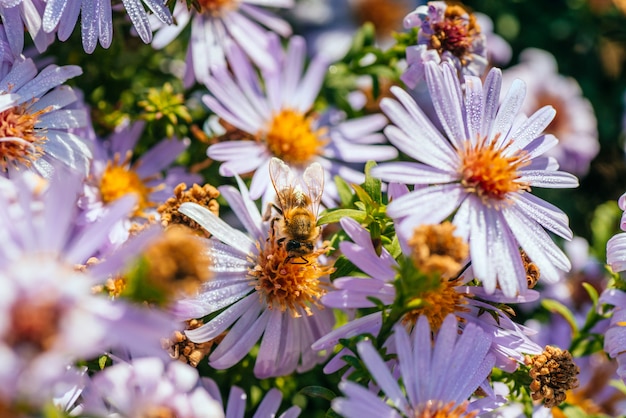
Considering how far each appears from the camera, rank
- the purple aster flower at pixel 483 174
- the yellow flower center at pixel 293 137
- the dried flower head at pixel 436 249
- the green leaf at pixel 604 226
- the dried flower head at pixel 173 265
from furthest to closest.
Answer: the green leaf at pixel 604 226
the yellow flower center at pixel 293 137
the purple aster flower at pixel 483 174
the dried flower head at pixel 436 249
the dried flower head at pixel 173 265

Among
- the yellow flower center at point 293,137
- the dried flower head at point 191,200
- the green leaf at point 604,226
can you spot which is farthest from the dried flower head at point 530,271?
the green leaf at point 604,226

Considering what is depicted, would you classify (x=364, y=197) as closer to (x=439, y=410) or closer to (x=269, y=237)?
(x=269, y=237)

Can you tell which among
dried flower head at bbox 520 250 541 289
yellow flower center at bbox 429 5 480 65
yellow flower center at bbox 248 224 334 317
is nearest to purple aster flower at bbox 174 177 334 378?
yellow flower center at bbox 248 224 334 317

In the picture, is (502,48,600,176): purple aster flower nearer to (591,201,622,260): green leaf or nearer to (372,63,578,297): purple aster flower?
(591,201,622,260): green leaf

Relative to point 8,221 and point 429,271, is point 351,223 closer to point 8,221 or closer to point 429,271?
point 429,271

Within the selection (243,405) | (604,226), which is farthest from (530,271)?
(604,226)

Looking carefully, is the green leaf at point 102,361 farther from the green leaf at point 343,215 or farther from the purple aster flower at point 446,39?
the purple aster flower at point 446,39
